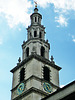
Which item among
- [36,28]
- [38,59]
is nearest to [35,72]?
[38,59]

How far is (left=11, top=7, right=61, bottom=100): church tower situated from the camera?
43.4 metres

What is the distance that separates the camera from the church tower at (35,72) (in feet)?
142

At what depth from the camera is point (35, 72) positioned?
45250mm

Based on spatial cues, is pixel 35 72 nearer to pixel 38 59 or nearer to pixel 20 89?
pixel 38 59

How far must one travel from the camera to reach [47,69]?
48.4m

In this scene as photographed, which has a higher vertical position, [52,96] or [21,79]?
[21,79]

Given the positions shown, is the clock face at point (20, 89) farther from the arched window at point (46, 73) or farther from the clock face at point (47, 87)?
the arched window at point (46, 73)

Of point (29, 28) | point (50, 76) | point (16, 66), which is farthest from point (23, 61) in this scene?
point (29, 28)

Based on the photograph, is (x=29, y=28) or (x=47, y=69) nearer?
(x=47, y=69)

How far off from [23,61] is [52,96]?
2625cm

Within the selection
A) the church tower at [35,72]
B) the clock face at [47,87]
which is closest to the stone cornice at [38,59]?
the church tower at [35,72]

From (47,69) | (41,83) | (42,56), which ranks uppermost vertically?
(42,56)

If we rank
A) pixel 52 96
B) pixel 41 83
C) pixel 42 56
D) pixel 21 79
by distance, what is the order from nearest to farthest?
1. pixel 52 96
2. pixel 41 83
3. pixel 21 79
4. pixel 42 56

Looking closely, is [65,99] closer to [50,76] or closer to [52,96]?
[52,96]
